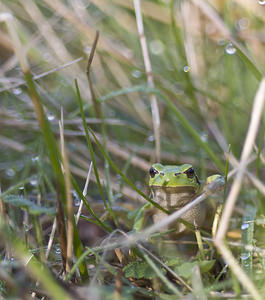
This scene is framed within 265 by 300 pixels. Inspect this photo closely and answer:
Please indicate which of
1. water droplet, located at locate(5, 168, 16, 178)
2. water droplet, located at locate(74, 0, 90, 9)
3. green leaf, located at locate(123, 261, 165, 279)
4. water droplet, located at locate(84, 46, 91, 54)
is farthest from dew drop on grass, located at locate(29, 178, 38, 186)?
water droplet, located at locate(74, 0, 90, 9)

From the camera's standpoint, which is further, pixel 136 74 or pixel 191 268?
pixel 136 74

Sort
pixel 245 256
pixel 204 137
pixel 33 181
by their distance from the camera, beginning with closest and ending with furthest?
pixel 245 256 → pixel 33 181 → pixel 204 137

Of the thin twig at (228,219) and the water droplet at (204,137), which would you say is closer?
the thin twig at (228,219)

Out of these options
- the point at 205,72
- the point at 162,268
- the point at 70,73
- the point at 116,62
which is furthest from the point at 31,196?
the point at 205,72

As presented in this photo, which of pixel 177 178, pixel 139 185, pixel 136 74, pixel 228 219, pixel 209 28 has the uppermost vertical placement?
pixel 209 28

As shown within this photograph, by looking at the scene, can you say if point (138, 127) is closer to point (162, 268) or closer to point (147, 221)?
point (147, 221)

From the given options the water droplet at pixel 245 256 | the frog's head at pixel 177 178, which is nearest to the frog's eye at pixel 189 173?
the frog's head at pixel 177 178

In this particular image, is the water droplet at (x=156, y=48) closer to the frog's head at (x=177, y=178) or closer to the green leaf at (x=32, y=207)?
the frog's head at (x=177, y=178)

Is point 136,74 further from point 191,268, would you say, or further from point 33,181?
point 191,268

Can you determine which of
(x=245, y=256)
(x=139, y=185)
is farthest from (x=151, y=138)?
(x=245, y=256)
